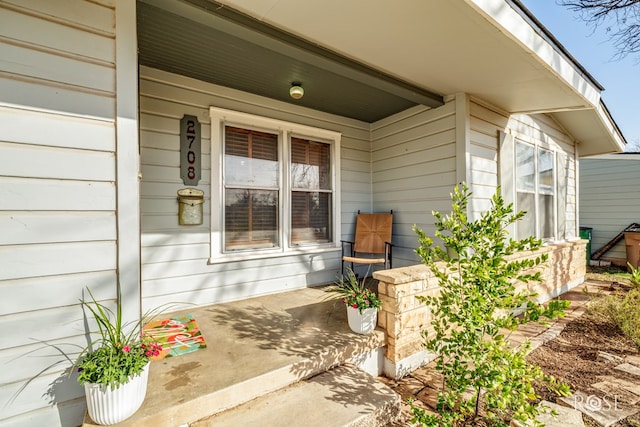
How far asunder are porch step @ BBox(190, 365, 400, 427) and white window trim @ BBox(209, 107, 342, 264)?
165cm

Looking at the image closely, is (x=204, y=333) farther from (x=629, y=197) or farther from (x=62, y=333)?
(x=629, y=197)

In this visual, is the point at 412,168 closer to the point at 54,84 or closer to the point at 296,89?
the point at 296,89

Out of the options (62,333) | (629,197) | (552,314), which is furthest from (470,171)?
(629,197)

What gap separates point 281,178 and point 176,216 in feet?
4.19

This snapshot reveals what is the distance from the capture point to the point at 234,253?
3.06 m

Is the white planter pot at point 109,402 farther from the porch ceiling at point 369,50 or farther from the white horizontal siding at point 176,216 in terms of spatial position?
the porch ceiling at point 369,50

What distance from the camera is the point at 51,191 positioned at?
4.78 feet

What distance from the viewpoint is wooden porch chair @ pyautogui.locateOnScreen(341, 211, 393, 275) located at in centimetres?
363

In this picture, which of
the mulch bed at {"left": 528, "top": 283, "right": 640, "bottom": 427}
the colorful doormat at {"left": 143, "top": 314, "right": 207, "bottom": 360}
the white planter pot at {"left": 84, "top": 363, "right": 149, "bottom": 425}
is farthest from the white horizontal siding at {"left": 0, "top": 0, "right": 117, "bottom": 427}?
the mulch bed at {"left": 528, "top": 283, "right": 640, "bottom": 427}

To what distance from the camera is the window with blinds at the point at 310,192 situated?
3.57 meters

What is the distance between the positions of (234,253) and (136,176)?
1576mm

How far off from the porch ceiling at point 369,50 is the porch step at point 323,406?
2.52 metres

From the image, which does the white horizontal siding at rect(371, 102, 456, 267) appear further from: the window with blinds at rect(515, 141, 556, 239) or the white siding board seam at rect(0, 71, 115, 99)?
the white siding board seam at rect(0, 71, 115, 99)

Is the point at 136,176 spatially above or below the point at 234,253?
above
